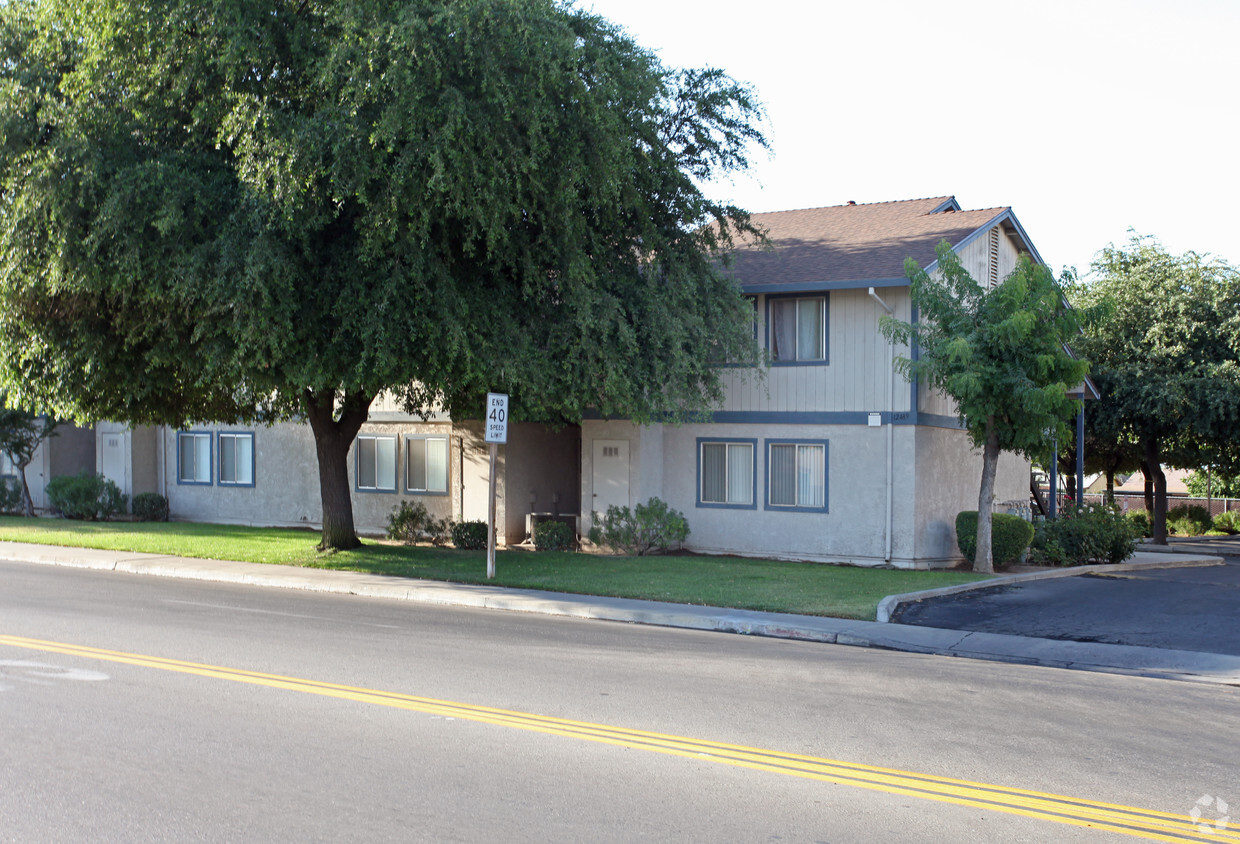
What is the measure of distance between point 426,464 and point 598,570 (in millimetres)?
7897

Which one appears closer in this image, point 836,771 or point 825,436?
point 836,771

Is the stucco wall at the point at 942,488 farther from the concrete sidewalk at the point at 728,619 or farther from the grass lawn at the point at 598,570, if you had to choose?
the concrete sidewalk at the point at 728,619

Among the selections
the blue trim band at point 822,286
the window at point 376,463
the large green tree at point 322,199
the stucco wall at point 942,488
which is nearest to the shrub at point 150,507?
the window at point 376,463

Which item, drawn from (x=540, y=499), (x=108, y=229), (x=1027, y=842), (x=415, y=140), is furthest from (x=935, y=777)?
(x=540, y=499)

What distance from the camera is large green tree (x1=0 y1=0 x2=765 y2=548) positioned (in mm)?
13711

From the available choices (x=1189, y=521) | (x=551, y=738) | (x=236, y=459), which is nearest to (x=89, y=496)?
(x=236, y=459)

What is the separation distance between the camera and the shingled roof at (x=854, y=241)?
2000cm

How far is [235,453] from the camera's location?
90.9 feet

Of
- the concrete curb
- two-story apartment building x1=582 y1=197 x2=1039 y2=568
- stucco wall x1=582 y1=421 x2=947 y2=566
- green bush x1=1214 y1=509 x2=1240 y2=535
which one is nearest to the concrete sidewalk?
the concrete curb

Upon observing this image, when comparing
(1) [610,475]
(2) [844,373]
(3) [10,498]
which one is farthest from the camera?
(3) [10,498]

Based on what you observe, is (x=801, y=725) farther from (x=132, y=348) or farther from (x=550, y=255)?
(x=132, y=348)

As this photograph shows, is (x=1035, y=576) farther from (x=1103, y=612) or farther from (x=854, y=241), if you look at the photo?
(x=854, y=241)

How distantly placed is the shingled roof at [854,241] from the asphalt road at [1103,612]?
19.8 ft

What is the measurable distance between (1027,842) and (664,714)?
3139 mm
